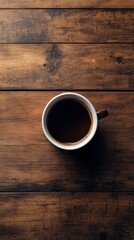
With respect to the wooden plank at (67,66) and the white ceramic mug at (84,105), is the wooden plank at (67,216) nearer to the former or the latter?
the white ceramic mug at (84,105)

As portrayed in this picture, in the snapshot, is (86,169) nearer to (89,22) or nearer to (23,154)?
(23,154)

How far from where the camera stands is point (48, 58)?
2.96 feet

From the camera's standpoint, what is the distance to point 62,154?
881mm

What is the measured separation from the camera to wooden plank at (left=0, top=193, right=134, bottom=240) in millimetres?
873

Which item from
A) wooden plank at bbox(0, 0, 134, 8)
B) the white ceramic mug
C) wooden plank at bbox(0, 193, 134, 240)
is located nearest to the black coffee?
the white ceramic mug

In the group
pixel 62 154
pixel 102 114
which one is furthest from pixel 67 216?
pixel 102 114

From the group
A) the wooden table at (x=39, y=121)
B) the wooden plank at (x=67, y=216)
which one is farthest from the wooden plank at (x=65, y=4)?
the wooden plank at (x=67, y=216)

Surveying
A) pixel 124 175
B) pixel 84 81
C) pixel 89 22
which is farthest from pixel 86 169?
pixel 89 22

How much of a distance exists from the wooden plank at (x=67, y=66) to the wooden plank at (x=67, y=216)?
9.7 inches

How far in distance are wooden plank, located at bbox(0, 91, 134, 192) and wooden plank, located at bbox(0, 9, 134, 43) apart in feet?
0.44

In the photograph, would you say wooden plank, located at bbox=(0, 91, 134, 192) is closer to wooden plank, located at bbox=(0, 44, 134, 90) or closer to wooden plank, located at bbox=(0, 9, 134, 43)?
wooden plank, located at bbox=(0, 44, 134, 90)

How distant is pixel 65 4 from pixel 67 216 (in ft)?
1.58

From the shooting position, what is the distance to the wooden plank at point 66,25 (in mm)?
909

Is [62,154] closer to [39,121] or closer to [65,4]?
[39,121]
